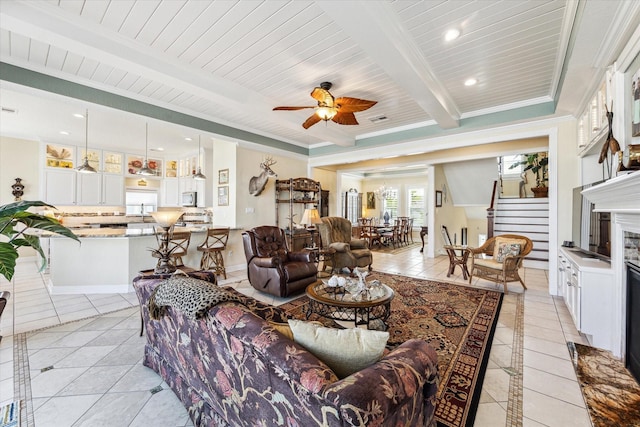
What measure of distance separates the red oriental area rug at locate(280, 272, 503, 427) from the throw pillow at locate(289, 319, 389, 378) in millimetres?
949

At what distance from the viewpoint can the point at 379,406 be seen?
0.79 metres

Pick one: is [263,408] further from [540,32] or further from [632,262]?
[540,32]

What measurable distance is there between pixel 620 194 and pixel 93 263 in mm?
6063

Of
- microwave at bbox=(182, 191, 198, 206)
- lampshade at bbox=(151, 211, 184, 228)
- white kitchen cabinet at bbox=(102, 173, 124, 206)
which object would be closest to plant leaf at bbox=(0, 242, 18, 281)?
lampshade at bbox=(151, 211, 184, 228)

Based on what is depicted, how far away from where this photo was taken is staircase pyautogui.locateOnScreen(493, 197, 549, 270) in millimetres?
5781

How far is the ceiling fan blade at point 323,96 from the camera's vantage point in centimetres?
305

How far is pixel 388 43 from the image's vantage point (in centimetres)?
224

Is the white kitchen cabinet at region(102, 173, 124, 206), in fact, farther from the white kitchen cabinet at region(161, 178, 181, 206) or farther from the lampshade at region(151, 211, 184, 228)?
the lampshade at region(151, 211, 184, 228)

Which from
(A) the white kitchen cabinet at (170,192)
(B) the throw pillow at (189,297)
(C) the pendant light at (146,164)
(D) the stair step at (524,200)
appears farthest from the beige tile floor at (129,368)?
(A) the white kitchen cabinet at (170,192)

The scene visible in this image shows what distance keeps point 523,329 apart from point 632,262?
3.66 feet

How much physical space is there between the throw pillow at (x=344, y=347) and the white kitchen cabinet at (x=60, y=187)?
288 inches

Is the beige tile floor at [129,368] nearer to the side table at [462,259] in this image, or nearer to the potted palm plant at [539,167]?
the side table at [462,259]

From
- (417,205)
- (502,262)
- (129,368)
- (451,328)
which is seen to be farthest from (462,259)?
(417,205)

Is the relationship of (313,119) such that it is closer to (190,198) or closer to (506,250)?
(506,250)
